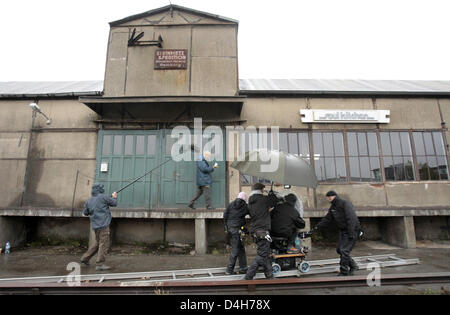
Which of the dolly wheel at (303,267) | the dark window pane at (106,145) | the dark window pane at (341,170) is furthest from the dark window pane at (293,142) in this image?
the dark window pane at (106,145)

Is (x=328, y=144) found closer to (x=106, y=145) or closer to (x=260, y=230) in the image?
(x=260, y=230)

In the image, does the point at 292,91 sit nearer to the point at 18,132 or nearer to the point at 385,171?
the point at 385,171

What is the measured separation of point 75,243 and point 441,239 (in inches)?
500

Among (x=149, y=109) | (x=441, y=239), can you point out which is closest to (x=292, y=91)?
(x=149, y=109)

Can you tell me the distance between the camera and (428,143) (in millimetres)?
8430

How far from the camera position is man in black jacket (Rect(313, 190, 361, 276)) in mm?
4566

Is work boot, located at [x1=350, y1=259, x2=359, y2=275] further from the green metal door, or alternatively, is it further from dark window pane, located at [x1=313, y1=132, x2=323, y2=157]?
dark window pane, located at [x1=313, y1=132, x2=323, y2=157]

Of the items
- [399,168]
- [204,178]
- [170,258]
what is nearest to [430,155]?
[399,168]

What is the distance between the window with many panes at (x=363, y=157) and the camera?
8.15 metres

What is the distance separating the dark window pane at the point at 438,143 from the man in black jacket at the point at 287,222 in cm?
750

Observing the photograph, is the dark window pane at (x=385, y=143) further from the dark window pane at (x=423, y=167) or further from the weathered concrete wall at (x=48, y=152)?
the weathered concrete wall at (x=48, y=152)

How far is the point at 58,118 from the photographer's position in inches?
330

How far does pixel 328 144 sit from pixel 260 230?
18.1 feet

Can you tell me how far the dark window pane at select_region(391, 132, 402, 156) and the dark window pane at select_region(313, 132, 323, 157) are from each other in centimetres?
266
